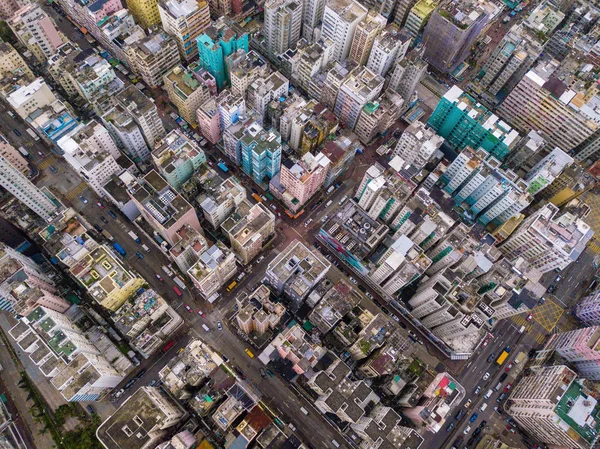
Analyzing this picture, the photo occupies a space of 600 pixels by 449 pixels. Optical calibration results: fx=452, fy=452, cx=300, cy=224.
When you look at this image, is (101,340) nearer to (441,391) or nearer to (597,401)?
(441,391)

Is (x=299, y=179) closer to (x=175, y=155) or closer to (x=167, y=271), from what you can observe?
(x=175, y=155)

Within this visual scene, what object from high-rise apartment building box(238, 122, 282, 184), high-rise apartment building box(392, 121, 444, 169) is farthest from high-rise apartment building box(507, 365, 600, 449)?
high-rise apartment building box(238, 122, 282, 184)

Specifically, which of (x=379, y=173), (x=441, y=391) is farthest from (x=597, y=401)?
(x=379, y=173)

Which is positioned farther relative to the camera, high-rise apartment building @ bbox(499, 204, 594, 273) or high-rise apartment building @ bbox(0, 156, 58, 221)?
high-rise apartment building @ bbox(499, 204, 594, 273)

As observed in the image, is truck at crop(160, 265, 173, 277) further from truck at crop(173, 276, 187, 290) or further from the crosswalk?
the crosswalk

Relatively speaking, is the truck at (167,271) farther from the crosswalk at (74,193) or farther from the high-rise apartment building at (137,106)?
the high-rise apartment building at (137,106)

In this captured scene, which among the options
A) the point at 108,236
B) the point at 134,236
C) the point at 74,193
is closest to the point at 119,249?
the point at 134,236

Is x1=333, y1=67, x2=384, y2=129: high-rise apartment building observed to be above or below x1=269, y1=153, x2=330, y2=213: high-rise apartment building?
above
